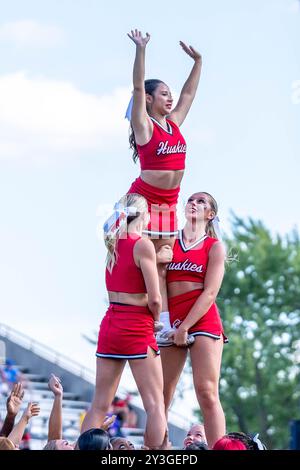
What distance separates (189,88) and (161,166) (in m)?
0.70

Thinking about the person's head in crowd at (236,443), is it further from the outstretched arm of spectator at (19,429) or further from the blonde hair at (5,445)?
the outstretched arm of spectator at (19,429)

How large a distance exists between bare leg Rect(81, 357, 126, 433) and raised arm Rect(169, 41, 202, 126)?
179cm

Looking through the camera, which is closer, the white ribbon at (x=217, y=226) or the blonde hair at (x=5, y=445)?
the blonde hair at (x=5, y=445)

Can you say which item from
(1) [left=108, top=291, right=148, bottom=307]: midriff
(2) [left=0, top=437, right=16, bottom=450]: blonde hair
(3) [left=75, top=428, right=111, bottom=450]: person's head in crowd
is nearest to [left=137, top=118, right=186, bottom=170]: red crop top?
(1) [left=108, top=291, right=148, bottom=307]: midriff

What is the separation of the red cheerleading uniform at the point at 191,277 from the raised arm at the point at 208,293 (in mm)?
50

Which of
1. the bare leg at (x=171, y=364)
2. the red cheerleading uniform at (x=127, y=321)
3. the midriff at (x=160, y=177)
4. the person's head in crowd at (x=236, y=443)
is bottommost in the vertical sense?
the person's head in crowd at (x=236, y=443)

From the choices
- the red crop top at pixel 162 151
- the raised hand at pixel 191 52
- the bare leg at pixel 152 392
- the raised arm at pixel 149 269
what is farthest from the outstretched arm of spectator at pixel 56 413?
the raised hand at pixel 191 52

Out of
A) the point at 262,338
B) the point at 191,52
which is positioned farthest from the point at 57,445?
the point at 262,338

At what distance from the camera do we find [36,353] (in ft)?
68.2

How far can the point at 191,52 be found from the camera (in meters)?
7.26

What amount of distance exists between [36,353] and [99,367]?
47.7 feet

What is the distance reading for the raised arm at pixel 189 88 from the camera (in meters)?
7.28
